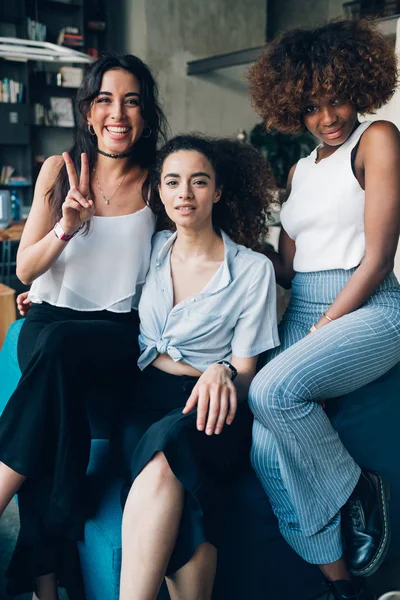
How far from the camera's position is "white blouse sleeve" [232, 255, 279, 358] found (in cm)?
153

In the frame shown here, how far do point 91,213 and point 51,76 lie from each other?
5.40 meters

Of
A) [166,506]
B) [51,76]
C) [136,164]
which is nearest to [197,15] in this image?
[51,76]

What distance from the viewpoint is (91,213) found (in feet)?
5.59

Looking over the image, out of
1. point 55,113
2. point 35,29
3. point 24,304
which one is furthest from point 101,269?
point 35,29

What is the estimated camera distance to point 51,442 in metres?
1.44

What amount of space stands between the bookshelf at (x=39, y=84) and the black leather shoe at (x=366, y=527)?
5.70 m

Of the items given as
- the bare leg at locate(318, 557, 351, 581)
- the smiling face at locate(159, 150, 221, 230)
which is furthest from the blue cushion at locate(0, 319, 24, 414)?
the bare leg at locate(318, 557, 351, 581)

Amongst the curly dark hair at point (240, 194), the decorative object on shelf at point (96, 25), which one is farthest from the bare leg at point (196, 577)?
the decorative object on shelf at point (96, 25)

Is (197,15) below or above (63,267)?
above

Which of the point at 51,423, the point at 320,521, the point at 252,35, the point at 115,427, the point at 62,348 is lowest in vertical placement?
the point at 320,521

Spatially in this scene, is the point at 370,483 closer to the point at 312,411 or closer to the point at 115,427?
the point at 312,411

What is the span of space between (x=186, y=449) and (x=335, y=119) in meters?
0.98

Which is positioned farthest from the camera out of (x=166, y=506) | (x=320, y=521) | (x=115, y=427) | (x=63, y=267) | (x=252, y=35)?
(x=252, y=35)

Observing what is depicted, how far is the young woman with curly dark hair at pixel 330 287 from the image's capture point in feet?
4.66
